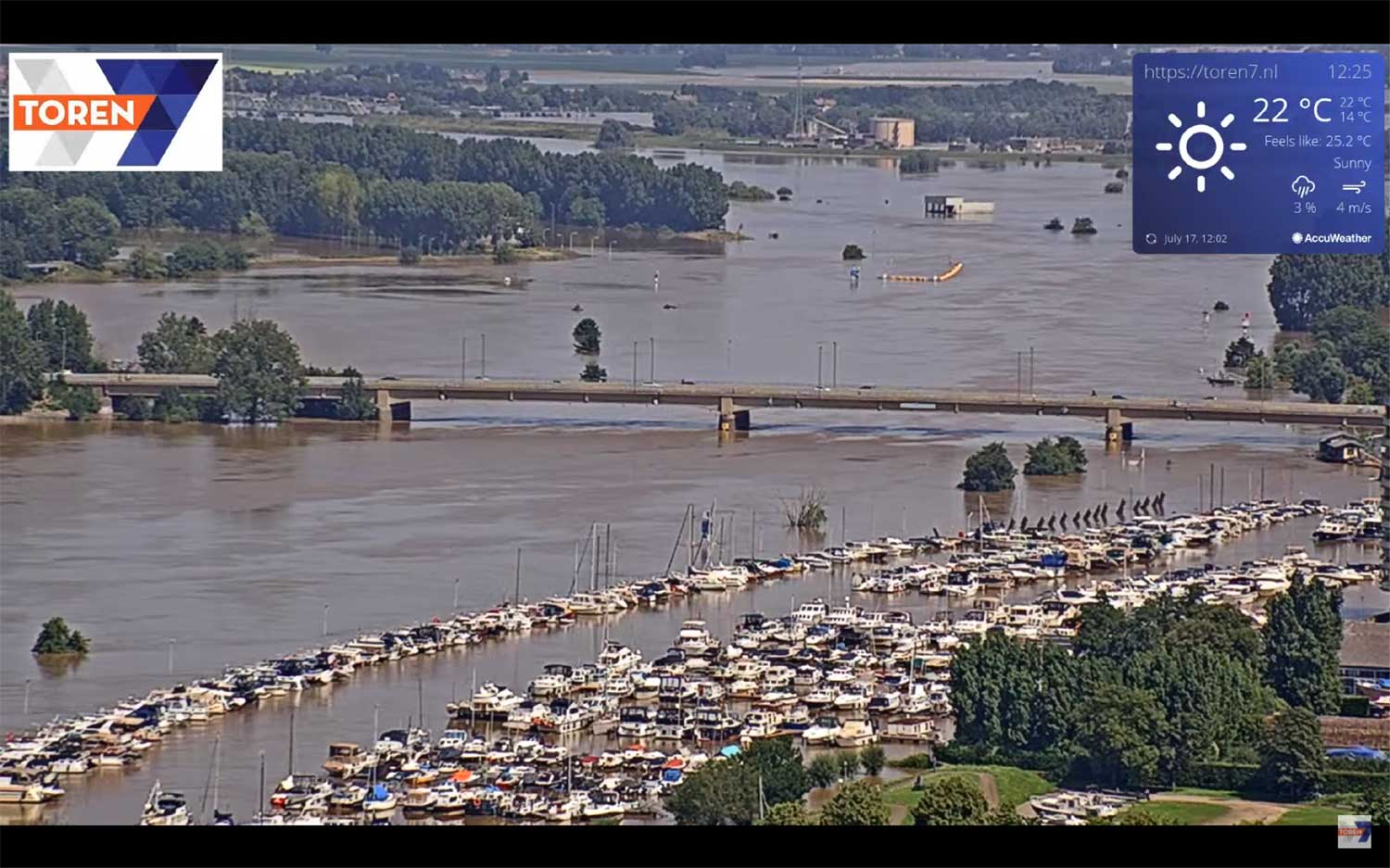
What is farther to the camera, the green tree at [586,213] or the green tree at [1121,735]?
the green tree at [586,213]

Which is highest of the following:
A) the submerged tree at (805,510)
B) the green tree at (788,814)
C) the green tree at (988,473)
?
the green tree at (988,473)

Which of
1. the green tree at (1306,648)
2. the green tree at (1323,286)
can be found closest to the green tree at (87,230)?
the green tree at (1323,286)

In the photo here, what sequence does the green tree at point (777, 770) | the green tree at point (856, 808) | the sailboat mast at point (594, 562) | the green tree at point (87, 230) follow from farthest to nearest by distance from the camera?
the green tree at point (87, 230) → the sailboat mast at point (594, 562) → the green tree at point (777, 770) → the green tree at point (856, 808)

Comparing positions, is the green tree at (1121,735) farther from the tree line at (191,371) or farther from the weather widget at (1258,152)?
the tree line at (191,371)

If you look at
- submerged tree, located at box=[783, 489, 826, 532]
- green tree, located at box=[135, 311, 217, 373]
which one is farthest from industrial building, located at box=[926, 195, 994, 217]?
submerged tree, located at box=[783, 489, 826, 532]

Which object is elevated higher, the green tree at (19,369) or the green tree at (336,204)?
the green tree at (336,204)

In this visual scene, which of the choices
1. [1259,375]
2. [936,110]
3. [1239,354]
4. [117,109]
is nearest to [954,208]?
[936,110]

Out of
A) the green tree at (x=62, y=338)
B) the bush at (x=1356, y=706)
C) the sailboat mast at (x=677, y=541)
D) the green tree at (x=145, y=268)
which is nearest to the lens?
the bush at (x=1356, y=706)
